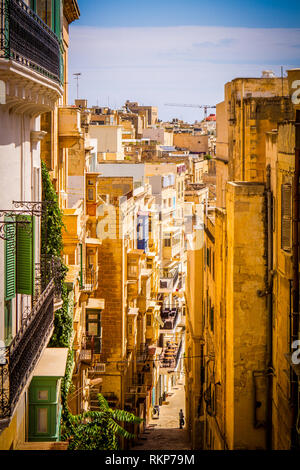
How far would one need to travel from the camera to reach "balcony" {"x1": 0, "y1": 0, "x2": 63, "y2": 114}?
24.9ft

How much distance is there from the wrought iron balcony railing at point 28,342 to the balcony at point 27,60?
2524 mm

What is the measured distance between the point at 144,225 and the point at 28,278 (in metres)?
28.8

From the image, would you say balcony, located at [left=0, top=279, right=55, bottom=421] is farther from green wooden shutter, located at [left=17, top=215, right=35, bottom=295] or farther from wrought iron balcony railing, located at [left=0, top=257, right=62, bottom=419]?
green wooden shutter, located at [left=17, top=215, right=35, bottom=295]

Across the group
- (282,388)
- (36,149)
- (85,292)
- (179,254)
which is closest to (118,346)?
(85,292)

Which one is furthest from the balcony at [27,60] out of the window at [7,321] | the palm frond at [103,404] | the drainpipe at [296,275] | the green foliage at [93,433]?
the palm frond at [103,404]

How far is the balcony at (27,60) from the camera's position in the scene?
758cm

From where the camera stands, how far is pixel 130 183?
3403 centimetres

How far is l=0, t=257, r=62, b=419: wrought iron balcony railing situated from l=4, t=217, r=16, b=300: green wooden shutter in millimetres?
431

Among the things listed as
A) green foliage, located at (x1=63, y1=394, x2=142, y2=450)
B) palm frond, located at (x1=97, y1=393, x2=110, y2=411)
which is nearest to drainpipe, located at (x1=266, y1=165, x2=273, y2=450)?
green foliage, located at (x1=63, y1=394, x2=142, y2=450)

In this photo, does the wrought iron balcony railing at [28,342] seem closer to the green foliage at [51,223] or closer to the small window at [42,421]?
the small window at [42,421]

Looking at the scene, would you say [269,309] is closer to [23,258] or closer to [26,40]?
[23,258]

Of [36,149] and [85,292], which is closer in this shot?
[36,149]
